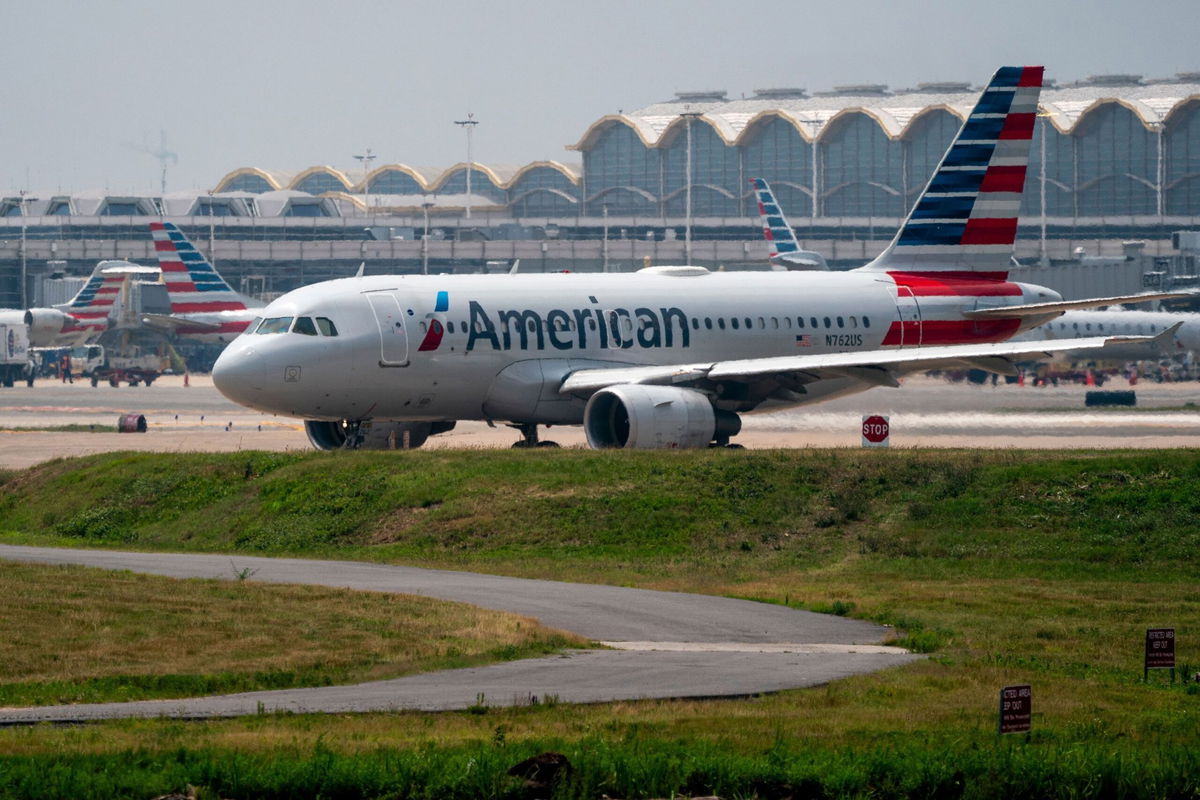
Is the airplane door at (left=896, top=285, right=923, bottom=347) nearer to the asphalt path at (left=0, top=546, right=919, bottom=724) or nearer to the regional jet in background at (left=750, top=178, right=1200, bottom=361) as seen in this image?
the asphalt path at (left=0, top=546, right=919, bottom=724)

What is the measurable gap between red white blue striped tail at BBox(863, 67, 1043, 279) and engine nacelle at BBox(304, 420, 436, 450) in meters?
14.7

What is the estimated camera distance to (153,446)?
5534cm

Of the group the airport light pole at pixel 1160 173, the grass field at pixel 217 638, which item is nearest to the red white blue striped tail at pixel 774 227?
the airport light pole at pixel 1160 173

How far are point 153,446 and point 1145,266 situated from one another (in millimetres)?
96845

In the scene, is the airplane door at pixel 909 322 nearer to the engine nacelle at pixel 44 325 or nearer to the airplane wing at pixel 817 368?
the airplane wing at pixel 817 368

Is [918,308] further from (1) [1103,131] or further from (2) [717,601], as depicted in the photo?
(1) [1103,131]

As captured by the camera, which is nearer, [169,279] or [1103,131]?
[169,279]

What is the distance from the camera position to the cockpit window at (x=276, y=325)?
42.2 metres

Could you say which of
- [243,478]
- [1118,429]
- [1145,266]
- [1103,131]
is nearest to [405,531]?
[243,478]

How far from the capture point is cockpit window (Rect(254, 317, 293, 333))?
42.2 m

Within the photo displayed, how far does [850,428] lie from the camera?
179 ft

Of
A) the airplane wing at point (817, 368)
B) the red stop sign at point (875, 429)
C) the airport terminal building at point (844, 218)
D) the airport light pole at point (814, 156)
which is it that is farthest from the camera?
the airport light pole at point (814, 156)

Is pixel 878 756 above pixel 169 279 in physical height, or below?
below

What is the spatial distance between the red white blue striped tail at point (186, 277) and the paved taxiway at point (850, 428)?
2568cm
